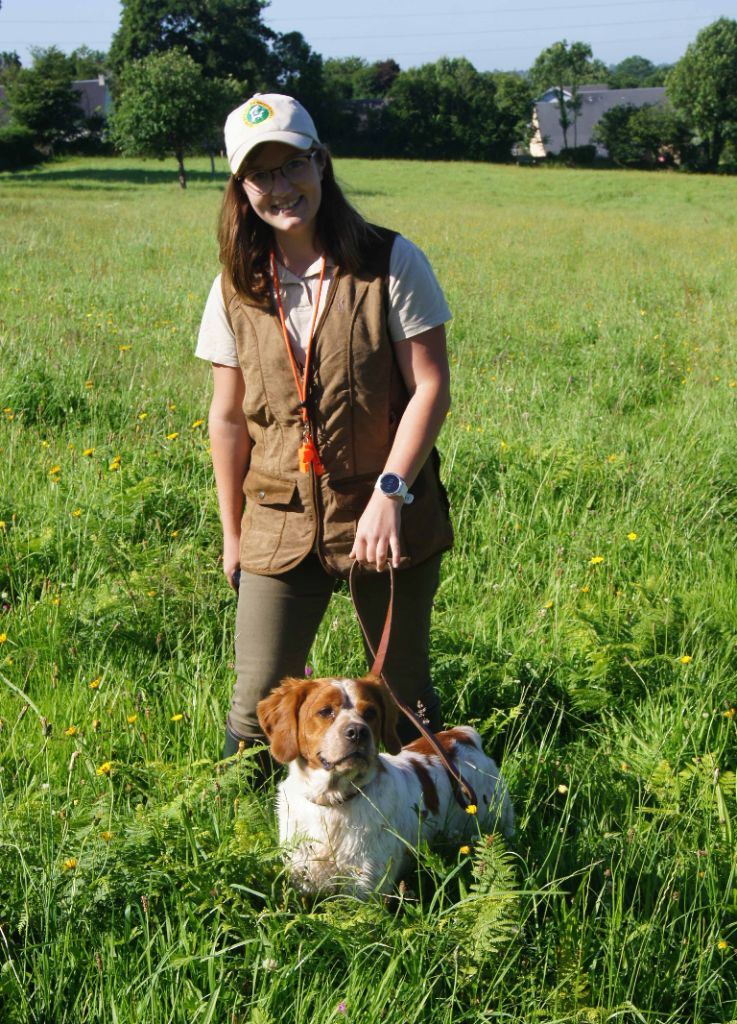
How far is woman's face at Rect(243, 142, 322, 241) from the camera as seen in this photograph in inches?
95.7

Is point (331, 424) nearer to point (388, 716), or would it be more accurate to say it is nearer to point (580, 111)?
point (388, 716)

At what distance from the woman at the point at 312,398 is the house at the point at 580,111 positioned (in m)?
79.7

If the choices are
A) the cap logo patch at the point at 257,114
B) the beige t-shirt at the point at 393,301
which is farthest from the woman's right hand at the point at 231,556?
the cap logo patch at the point at 257,114

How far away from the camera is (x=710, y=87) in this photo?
205ft

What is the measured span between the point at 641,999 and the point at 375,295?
1.79 metres

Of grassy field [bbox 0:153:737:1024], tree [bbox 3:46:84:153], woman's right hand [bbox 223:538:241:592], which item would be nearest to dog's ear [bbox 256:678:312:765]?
grassy field [bbox 0:153:737:1024]

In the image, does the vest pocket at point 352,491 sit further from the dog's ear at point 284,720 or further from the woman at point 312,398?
the dog's ear at point 284,720

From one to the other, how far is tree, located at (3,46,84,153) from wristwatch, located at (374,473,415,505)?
198 ft

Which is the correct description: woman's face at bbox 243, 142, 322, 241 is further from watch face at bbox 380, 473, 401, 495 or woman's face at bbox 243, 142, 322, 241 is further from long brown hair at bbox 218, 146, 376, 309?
watch face at bbox 380, 473, 401, 495

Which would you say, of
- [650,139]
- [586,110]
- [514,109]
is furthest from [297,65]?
[586,110]

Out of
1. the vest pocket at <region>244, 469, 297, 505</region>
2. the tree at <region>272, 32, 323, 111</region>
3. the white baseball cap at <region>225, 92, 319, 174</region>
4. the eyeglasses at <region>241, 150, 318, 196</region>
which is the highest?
the tree at <region>272, 32, 323, 111</region>


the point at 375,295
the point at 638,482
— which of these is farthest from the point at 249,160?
the point at 638,482

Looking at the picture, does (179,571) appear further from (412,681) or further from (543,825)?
(543,825)

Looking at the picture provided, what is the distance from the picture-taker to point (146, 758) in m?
2.82
